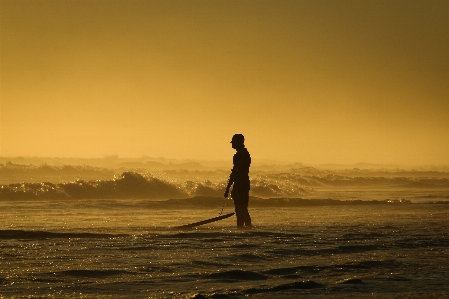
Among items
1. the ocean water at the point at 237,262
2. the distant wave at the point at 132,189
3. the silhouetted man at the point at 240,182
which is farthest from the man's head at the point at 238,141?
the distant wave at the point at 132,189

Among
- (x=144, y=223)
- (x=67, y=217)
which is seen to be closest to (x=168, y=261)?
(x=144, y=223)

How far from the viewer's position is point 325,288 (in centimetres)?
883

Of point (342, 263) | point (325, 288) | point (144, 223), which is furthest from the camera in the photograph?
point (144, 223)

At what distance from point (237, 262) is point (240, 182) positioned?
7.16 meters

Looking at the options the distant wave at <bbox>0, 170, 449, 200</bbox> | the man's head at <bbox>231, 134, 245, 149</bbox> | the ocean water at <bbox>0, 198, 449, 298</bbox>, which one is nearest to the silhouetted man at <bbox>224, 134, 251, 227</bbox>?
the man's head at <bbox>231, 134, 245, 149</bbox>

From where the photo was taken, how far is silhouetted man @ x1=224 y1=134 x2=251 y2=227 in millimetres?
17953

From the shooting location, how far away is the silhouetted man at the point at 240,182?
1795 centimetres

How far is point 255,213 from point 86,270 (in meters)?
15.0

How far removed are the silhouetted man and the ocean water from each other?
0.92 m

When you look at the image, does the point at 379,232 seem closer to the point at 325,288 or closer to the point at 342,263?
the point at 342,263

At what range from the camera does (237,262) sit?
35.9 feet

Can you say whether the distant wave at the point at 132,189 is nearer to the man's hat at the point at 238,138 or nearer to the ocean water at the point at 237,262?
the ocean water at the point at 237,262

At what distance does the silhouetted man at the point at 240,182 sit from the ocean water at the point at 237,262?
0.92 metres

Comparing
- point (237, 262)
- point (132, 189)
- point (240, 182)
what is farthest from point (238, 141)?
point (132, 189)
